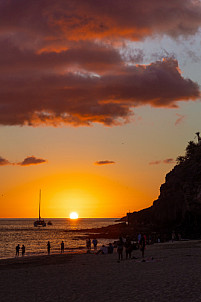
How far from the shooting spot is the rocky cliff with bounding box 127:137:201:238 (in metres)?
89.2

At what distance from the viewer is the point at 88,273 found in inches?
985

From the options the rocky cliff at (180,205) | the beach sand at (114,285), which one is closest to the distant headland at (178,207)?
the rocky cliff at (180,205)

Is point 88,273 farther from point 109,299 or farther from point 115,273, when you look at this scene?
point 109,299

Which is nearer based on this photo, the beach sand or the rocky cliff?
the beach sand

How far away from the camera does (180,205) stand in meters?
102

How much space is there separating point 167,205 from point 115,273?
3433 inches

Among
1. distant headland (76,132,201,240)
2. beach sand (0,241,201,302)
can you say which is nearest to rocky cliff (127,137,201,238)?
distant headland (76,132,201,240)

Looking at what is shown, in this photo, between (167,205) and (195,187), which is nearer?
(195,187)

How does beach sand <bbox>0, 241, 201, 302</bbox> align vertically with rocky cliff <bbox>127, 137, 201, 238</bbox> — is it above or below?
below

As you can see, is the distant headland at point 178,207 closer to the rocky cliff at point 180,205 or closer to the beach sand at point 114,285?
the rocky cliff at point 180,205

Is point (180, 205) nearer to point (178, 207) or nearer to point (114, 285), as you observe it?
point (178, 207)

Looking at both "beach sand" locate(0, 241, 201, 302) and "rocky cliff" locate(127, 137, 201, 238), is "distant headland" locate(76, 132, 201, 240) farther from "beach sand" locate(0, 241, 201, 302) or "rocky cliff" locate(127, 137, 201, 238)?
"beach sand" locate(0, 241, 201, 302)

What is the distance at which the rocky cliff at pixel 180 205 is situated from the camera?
8919 centimetres

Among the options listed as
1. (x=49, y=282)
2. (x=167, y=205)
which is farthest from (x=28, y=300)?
(x=167, y=205)
